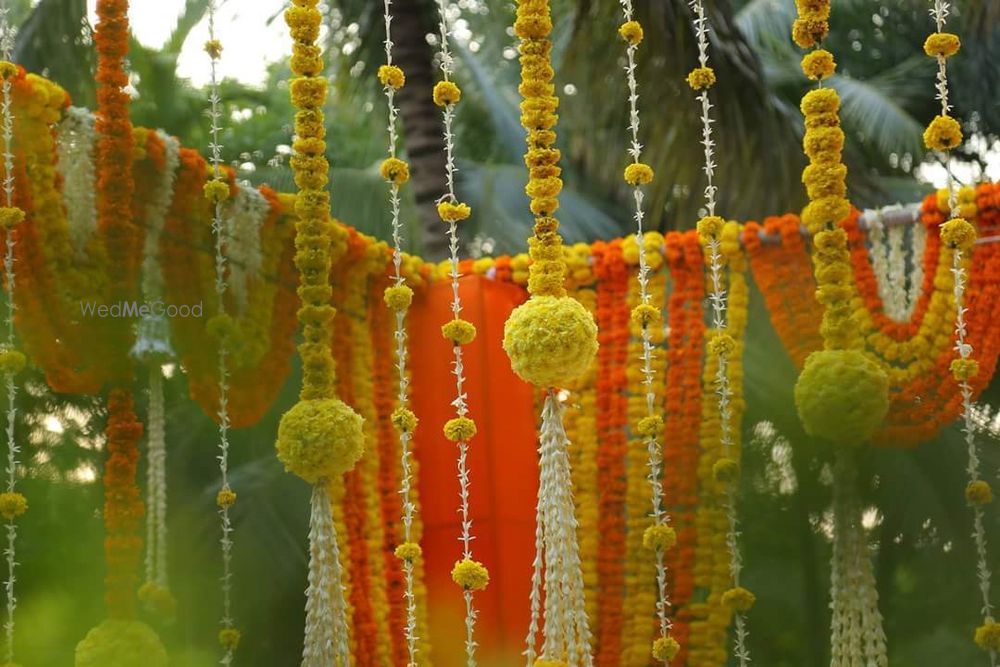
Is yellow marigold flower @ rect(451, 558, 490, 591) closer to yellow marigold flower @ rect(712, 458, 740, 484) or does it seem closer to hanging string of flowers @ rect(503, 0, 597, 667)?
hanging string of flowers @ rect(503, 0, 597, 667)

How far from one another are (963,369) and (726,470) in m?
0.46

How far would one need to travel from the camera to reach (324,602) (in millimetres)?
2045

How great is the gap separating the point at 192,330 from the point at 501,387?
0.75m

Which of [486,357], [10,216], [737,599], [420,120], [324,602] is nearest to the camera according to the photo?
[10,216]

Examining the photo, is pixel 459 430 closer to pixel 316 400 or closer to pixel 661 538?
pixel 316 400

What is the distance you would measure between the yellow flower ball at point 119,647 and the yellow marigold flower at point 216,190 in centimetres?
75

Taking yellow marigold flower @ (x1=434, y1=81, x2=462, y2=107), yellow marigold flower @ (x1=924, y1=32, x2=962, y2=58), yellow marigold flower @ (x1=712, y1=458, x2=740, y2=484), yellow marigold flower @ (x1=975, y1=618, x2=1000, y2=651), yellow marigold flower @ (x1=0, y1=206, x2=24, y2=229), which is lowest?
yellow marigold flower @ (x1=975, y1=618, x2=1000, y2=651)

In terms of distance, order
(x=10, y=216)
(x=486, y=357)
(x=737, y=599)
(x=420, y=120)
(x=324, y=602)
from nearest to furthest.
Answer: (x=10, y=216), (x=324, y=602), (x=737, y=599), (x=486, y=357), (x=420, y=120)

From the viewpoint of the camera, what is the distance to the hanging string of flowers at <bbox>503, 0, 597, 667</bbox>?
2.02 m

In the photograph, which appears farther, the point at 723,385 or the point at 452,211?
the point at 723,385

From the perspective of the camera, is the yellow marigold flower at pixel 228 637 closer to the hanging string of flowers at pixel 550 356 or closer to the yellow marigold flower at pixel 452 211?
the hanging string of flowers at pixel 550 356

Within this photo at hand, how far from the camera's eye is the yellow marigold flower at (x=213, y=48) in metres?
2.14

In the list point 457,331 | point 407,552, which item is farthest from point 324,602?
point 457,331

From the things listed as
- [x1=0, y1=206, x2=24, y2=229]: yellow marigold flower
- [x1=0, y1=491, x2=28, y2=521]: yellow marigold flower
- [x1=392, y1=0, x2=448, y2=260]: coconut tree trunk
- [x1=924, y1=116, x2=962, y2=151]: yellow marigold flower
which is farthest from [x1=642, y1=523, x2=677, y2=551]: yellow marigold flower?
[x1=392, y1=0, x2=448, y2=260]: coconut tree trunk
